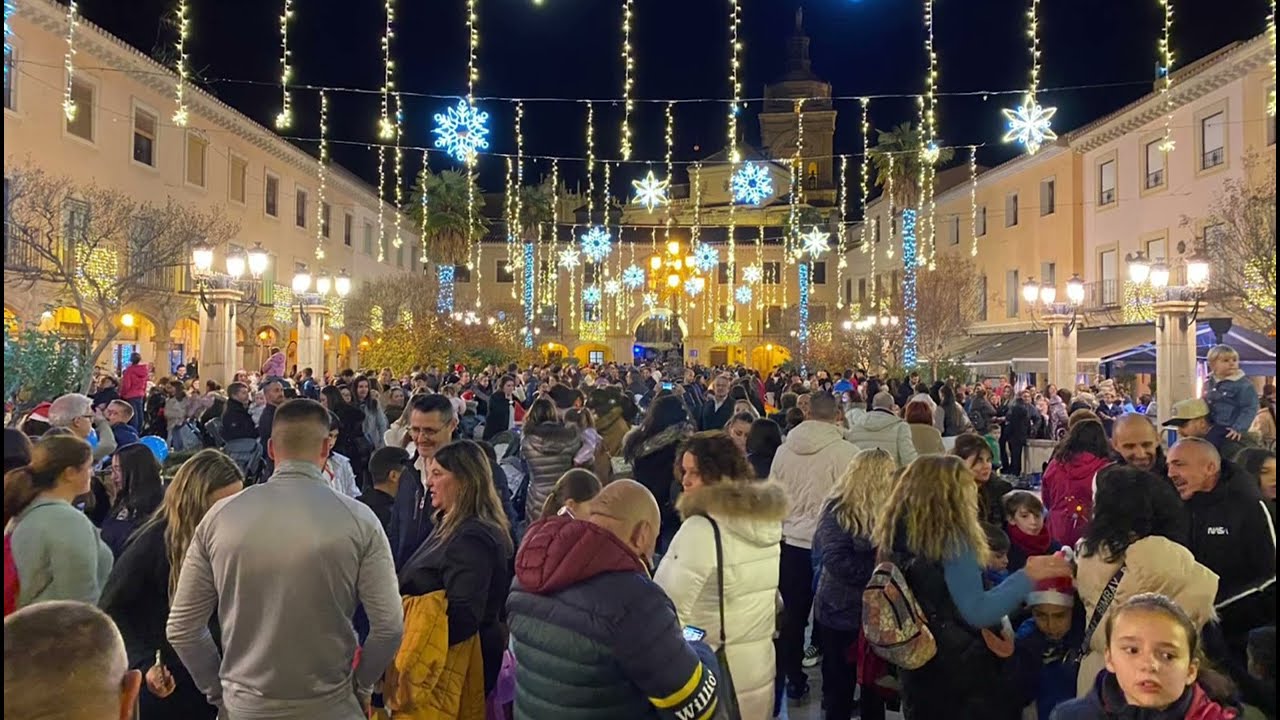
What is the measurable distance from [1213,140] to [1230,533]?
23.6 meters

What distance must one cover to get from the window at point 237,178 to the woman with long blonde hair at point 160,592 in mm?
28439

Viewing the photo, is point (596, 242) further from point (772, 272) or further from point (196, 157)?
point (196, 157)

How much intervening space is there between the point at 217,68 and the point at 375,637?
94.7ft

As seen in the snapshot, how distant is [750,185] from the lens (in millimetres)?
41125

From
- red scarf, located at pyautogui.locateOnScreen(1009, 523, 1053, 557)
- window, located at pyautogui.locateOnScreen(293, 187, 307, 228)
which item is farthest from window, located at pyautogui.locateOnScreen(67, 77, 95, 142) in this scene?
red scarf, located at pyautogui.locateOnScreen(1009, 523, 1053, 557)

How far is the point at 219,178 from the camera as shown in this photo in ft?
96.0

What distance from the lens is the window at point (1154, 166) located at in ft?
89.0

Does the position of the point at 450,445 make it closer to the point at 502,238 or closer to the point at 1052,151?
the point at 1052,151

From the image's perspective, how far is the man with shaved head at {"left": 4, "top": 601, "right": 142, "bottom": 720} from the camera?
6.65ft

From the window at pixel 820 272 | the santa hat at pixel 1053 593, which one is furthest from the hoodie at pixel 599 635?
the window at pixel 820 272

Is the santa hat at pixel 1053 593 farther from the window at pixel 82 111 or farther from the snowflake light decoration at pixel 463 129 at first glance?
the window at pixel 82 111

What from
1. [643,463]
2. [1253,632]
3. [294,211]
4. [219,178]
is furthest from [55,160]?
[1253,632]

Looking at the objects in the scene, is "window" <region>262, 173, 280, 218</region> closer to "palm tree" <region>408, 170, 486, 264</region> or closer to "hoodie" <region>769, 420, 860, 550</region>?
"palm tree" <region>408, 170, 486, 264</region>

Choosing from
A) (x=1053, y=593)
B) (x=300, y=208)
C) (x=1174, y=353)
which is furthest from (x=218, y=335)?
(x=300, y=208)
